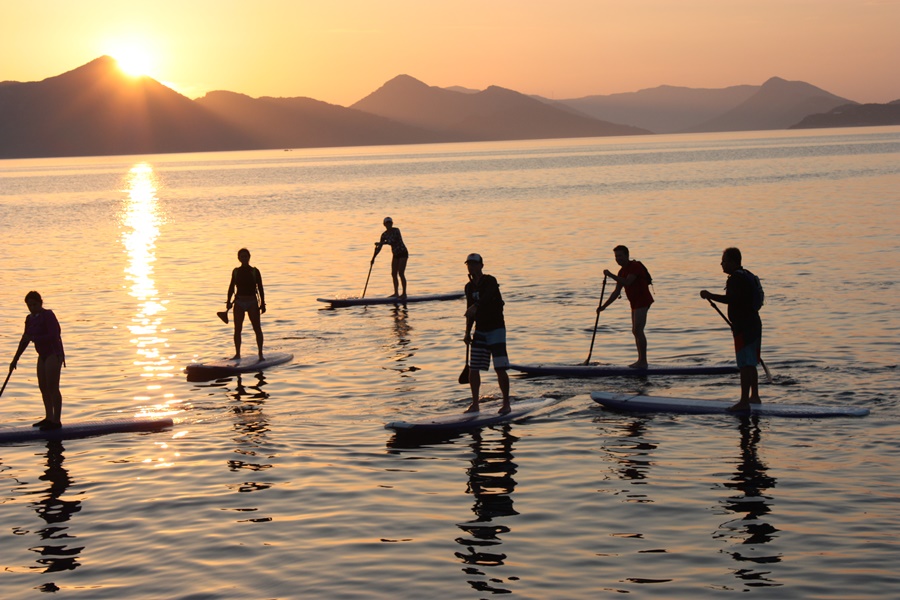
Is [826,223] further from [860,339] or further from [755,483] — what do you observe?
[755,483]

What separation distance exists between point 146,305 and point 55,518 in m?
20.1

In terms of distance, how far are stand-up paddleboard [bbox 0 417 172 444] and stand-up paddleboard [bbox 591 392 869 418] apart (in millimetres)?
6564

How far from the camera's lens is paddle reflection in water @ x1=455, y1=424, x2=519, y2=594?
444 inches

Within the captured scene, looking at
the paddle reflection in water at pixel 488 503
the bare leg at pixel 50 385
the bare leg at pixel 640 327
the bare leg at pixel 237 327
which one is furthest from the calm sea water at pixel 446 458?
the bare leg at pixel 237 327

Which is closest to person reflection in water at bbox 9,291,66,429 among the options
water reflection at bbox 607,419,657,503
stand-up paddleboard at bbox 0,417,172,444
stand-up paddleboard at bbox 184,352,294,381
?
stand-up paddleboard at bbox 0,417,172,444

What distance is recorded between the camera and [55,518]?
1333 cm

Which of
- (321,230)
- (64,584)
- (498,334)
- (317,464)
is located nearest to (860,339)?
(498,334)

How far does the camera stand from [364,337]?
26.1 meters

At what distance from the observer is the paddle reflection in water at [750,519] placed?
36.3 feet

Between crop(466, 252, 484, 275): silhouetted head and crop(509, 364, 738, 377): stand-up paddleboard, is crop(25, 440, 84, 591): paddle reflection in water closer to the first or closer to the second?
crop(466, 252, 484, 275): silhouetted head

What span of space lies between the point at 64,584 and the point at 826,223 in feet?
150

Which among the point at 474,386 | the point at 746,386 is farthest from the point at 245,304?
the point at 746,386

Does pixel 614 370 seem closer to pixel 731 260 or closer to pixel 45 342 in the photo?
pixel 731 260

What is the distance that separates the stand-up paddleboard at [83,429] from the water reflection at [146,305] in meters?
2.19
